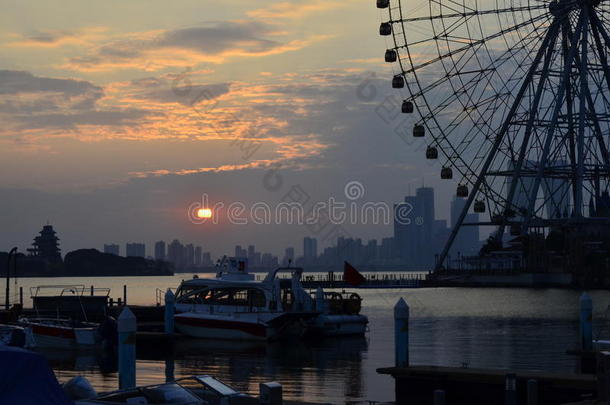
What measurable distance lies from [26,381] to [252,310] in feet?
112

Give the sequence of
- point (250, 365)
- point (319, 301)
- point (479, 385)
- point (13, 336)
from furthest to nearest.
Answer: point (319, 301) → point (250, 365) → point (13, 336) → point (479, 385)

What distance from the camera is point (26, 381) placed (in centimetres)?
1884

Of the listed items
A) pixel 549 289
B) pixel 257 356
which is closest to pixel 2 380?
pixel 257 356

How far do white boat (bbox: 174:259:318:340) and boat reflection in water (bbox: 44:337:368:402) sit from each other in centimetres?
71

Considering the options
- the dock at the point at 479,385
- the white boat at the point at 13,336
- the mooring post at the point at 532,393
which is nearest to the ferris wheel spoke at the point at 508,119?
the white boat at the point at 13,336

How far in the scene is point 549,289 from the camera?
173 m

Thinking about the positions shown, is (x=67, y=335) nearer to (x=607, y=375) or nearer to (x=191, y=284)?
(x=191, y=284)

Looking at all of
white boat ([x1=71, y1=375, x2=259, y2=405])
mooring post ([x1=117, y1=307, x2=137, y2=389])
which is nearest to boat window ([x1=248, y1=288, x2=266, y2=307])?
mooring post ([x1=117, y1=307, x2=137, y2=389])

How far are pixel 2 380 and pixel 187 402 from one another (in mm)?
3467

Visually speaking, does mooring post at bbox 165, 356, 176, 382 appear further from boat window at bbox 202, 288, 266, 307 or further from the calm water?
boat window at bbox 202, 288, 266, 307

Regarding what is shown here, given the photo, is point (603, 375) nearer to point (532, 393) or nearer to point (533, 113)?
point (532, 393)

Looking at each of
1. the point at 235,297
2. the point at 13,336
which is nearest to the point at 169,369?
the point at 13,336

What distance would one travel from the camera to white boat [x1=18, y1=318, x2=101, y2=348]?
157ft

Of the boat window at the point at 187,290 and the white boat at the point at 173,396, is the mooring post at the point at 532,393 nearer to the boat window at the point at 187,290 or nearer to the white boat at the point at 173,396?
the white boat at the point at 173,396
